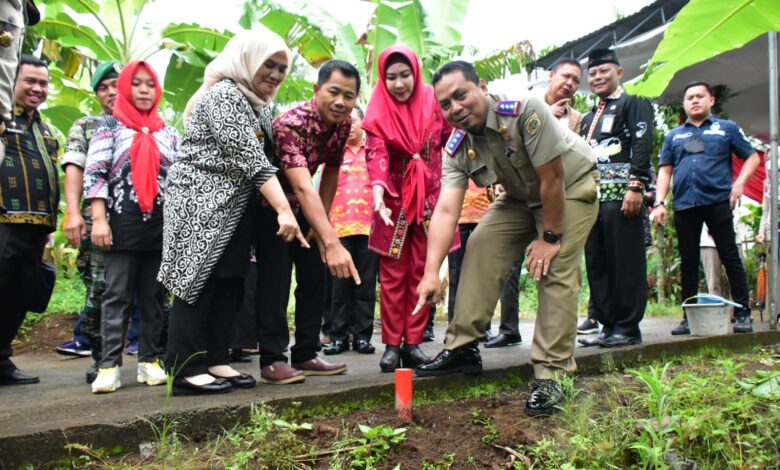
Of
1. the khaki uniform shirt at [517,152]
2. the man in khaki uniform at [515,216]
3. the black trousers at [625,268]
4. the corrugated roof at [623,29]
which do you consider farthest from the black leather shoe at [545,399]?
the corrugated roof at [623,29]

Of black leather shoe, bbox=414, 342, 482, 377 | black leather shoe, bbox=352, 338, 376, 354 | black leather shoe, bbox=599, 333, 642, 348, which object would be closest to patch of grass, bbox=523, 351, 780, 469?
black leather shoe, bbox=414, 342, 482, 377

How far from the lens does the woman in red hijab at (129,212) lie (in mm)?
3203

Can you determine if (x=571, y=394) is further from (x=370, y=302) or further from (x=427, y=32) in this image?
(x=427, y=32)

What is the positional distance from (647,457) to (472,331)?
113 centimetres

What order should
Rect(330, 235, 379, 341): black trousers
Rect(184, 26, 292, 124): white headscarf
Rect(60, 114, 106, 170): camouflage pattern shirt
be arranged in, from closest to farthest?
1. Rect(184, 26, 292, 124): white headscarf
2. Rect(60, 114, 106, 170): camouflage pattern shirt
3. Rect(330, 235, 379, 341): black trousers

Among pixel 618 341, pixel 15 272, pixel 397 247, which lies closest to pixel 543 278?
pixel 397 247

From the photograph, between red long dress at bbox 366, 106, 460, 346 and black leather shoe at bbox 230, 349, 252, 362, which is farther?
black leather shoe at bbox 230, 349, 252, 362

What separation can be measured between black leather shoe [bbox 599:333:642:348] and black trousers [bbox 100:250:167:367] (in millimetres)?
2669

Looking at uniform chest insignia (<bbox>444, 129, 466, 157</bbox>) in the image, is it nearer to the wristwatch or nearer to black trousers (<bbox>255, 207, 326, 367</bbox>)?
the wristwatch

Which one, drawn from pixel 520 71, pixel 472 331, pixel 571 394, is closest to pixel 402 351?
pixel 472 331

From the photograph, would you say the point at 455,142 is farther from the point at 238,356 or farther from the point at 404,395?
the point at 238,356

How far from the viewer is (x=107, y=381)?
3062 millimetres

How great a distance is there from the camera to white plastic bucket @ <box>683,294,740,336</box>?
452 cm

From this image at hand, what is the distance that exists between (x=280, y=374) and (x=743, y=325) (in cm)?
355
